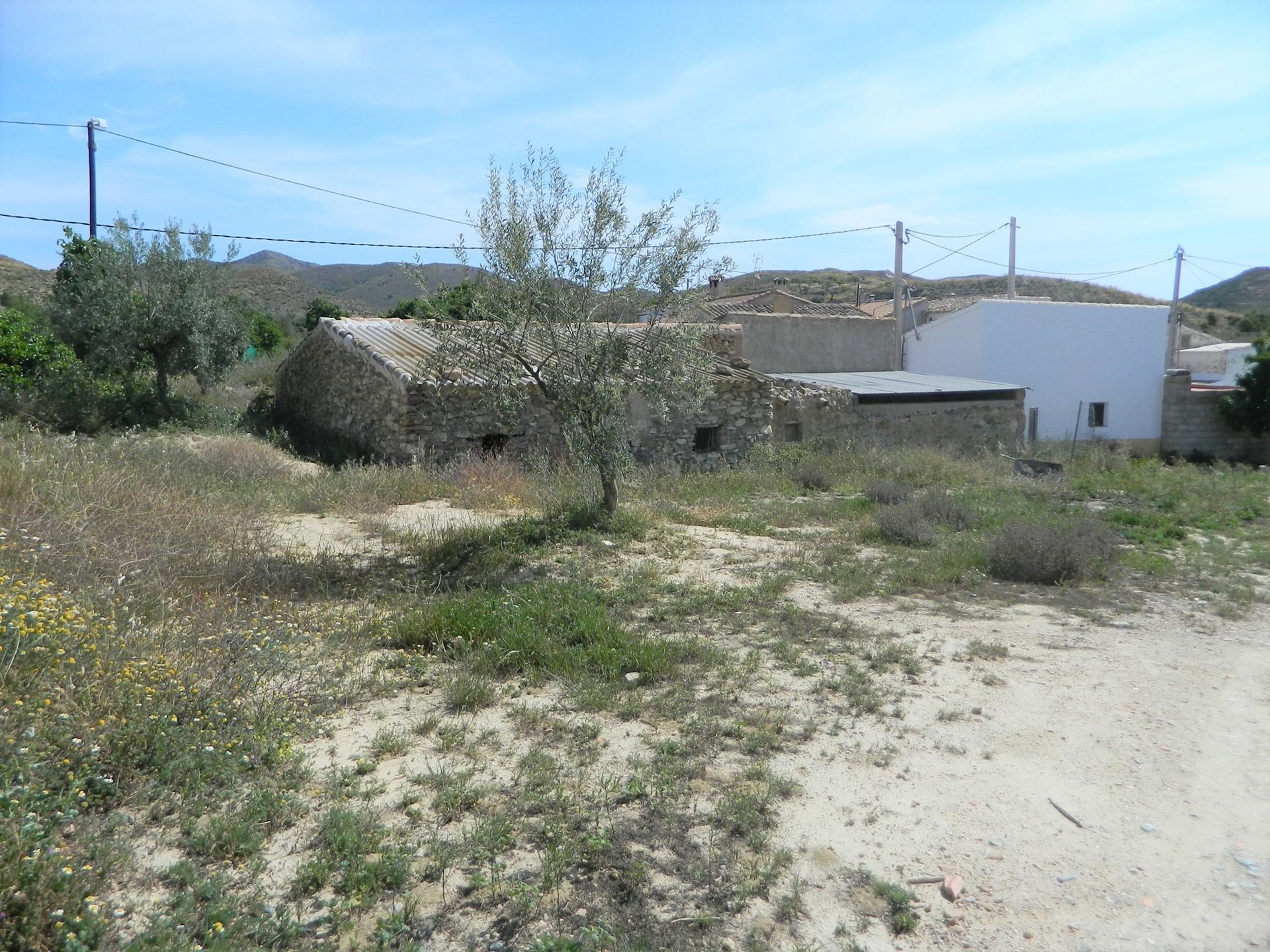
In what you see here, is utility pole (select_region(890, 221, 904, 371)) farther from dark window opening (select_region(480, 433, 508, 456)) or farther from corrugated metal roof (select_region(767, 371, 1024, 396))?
dark window opening (select_region(480, 433, 508, 456))

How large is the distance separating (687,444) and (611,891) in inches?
538

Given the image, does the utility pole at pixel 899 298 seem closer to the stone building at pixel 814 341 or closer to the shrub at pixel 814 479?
the stone building at pixel 814 341

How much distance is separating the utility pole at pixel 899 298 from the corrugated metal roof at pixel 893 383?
10.9 ft

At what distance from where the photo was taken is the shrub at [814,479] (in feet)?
49.5

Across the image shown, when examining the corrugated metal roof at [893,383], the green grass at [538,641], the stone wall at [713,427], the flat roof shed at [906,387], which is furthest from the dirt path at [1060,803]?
the corrugated metal roof at [893,383]

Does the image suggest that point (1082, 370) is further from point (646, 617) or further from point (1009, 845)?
point (1009, 845)

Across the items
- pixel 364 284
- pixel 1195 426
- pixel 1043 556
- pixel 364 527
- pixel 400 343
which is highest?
pixel 364 284

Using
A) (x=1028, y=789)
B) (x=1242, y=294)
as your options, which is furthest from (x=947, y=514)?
(x=1242, y=294)

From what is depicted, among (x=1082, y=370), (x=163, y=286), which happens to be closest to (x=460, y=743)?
(x=163, y=286)

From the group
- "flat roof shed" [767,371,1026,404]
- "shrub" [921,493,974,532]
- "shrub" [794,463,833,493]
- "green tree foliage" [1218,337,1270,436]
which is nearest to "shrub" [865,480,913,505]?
"shrub" [921,493,974,532]

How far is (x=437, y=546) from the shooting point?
9.07 metres

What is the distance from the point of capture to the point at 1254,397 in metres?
25.5

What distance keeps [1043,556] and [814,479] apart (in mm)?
Result: 6256

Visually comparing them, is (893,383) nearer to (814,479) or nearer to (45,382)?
(814,479)
